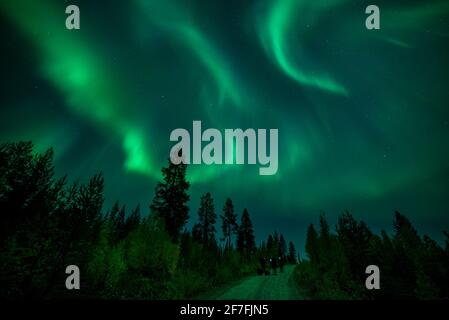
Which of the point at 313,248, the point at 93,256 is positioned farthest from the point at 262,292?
the point at 313,248

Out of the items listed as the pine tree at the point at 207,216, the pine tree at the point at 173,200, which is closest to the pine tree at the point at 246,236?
the pine tree at the point at 207,216

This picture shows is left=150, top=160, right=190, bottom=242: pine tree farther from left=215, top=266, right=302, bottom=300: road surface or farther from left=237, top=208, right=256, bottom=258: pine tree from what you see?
left=237, top=208, right=256, bottom=258: pine tree

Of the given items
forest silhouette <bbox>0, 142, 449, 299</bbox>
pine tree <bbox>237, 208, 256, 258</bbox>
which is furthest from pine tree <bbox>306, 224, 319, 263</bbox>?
pine tree <bbox>237, 208, 256, 258</bbox>

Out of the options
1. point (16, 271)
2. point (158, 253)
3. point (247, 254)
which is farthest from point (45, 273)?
point (247, 254)

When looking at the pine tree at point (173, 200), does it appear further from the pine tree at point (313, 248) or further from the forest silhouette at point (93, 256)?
the pine tree at point (313, 248)

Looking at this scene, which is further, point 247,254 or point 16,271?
point 247,254

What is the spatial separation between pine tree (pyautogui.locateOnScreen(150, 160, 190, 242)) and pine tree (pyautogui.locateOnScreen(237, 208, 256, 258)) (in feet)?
110

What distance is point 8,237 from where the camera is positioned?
1099 centimetres

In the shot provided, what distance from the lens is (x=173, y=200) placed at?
24.9 m

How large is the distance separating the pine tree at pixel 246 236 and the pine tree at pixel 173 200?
3360 cm

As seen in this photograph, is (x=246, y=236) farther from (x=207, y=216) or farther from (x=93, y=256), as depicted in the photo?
(x=93, y=256)
